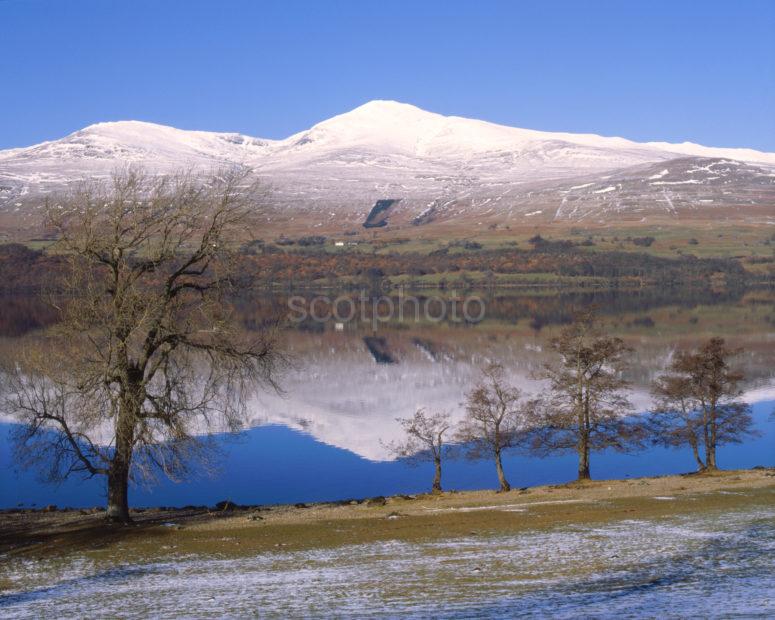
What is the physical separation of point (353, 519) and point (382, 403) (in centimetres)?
2926

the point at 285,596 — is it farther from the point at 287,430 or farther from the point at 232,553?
the point at 287,430

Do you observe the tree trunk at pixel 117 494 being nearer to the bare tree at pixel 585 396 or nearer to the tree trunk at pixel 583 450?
the bare tree at pixel 585 396

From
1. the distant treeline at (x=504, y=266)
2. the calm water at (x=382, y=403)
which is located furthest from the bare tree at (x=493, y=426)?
the distant treeline at (x=504, y=266)

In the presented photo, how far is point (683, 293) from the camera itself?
150625 mm

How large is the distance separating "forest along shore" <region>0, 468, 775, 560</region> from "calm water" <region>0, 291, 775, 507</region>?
5801 millimetres

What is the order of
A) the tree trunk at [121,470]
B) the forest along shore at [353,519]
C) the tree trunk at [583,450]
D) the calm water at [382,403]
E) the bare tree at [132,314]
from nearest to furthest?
the forest along shore at [353,519] < the bare tree at [132,314] < the tree trunk at [121,470] < the tree trunk at [583,450] < the calm water at [382,403]

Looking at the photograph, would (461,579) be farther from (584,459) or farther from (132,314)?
(584,459)

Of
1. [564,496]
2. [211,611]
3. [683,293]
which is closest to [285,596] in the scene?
[211,611]

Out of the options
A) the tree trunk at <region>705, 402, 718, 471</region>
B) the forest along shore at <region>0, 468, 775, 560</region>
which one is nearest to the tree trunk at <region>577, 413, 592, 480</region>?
the forest along shore at <region>0, 468, 775, 560</region>

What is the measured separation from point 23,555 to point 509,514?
10.2 meters

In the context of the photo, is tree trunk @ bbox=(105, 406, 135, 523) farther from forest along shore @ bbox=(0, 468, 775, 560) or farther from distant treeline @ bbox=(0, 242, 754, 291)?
distant treeline @ bbox=(0, 242, 754, 291)

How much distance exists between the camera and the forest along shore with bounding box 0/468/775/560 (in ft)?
59.9

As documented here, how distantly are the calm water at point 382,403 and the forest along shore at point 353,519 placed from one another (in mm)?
5801

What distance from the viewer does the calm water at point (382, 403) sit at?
31.8 metres
